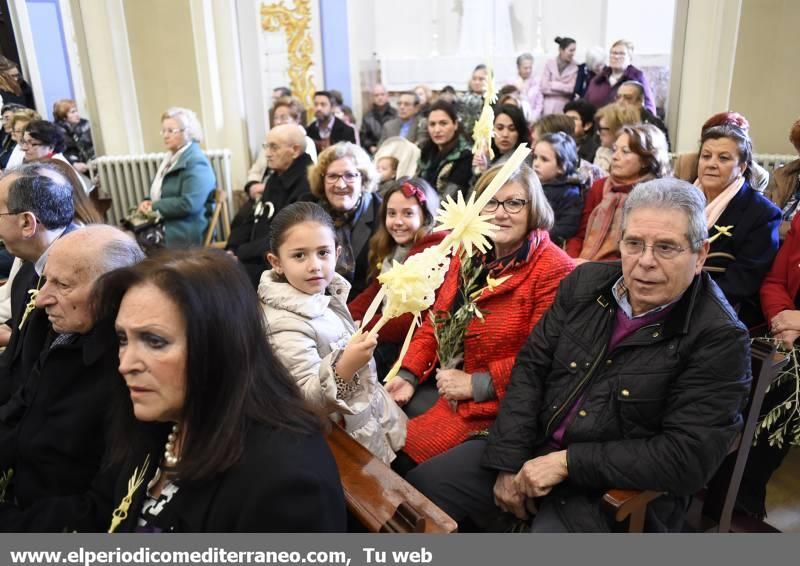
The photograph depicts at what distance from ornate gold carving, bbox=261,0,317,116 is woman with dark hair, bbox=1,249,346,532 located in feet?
20.7

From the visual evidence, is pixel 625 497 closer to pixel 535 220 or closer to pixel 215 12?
pixel 535 220

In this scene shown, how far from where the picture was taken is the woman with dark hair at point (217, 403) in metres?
1.14

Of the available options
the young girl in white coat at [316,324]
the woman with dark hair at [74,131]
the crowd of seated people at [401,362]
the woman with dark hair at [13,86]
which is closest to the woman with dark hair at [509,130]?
the crowd of seated people at [401,362]

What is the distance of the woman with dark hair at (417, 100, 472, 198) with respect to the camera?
4.00m

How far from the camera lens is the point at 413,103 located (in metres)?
6.56

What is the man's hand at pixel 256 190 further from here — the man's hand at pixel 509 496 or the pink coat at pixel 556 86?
the man's hand at pixel 509 496

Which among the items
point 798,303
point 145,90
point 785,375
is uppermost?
point 145,90

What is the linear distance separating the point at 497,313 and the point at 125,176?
5.12 m

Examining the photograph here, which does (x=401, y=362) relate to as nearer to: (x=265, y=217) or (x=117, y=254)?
(x=117, y=254)

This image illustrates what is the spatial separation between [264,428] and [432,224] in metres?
1.89

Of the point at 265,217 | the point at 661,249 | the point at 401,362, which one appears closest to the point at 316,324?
the point at 401,362

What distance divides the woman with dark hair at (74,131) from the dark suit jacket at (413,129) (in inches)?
124

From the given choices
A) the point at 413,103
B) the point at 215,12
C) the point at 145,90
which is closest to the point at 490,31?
the point at 413,103

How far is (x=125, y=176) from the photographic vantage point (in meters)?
6.05
